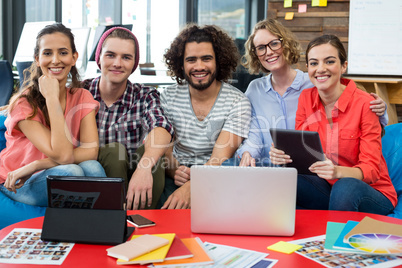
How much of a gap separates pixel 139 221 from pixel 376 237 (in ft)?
2.35

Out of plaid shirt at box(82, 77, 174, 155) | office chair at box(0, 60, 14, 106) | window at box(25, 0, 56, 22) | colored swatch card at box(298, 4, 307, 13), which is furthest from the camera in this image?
window at box(25, 0, 56, 22)

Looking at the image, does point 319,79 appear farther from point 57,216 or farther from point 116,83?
point 57,216

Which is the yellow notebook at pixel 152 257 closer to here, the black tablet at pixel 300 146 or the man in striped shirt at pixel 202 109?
the black tablet at pixel 300 146

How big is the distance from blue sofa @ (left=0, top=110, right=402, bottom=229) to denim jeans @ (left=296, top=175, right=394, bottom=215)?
0.12m

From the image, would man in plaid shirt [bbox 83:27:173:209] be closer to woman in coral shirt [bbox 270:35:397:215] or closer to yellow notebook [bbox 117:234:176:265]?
woman in coral shirt [bbox 270:35:397:215]

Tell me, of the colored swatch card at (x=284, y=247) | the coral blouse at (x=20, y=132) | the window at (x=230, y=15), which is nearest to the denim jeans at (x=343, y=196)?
the colored swatch card at (x=284, y=247)

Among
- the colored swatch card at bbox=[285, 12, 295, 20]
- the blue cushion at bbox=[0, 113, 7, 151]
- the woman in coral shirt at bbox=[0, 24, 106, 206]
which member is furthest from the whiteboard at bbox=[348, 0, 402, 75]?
the blue cushion at bbox=[0, 113, 7, 151]

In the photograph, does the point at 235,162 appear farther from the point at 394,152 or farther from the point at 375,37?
the point at 375,37

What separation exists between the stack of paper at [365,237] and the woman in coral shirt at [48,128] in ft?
3.51

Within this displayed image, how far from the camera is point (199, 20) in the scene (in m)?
7.42

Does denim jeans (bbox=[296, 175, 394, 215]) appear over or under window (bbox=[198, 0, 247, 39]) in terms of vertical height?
under

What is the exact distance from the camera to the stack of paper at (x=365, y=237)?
3.91 feet

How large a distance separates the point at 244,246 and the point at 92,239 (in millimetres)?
429

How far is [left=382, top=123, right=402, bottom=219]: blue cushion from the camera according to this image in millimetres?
2175
